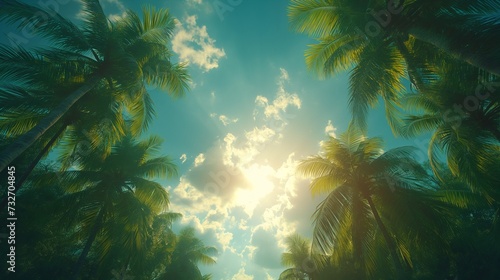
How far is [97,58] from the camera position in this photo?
8125 millimetres

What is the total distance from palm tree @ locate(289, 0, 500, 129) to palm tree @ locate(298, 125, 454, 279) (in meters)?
2.12

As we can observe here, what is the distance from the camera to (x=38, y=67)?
288 inches

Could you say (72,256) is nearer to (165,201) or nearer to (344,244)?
(165,201)

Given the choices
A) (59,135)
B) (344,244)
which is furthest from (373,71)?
(59,135)

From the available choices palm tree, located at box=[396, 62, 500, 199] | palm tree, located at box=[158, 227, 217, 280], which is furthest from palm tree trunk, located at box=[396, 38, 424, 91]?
palm tree, located at box=[158, 227, 217, 280]

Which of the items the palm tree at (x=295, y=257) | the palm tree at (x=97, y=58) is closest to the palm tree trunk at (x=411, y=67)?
the palm tree at (x=97, y=58)

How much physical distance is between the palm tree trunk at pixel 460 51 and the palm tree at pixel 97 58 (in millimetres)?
7960

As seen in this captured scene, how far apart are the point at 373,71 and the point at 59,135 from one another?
12428 mm

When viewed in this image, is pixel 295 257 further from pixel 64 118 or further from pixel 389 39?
pixel 64 118

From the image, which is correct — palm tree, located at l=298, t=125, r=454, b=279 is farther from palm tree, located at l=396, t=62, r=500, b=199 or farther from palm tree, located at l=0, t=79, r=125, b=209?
palm tree, located at l=0, t=79, r=125, b=209

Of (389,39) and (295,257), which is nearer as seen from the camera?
(389,39)

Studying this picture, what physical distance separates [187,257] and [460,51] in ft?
82.5

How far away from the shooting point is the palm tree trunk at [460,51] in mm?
4301

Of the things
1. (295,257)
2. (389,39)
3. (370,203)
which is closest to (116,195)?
(370,203)
